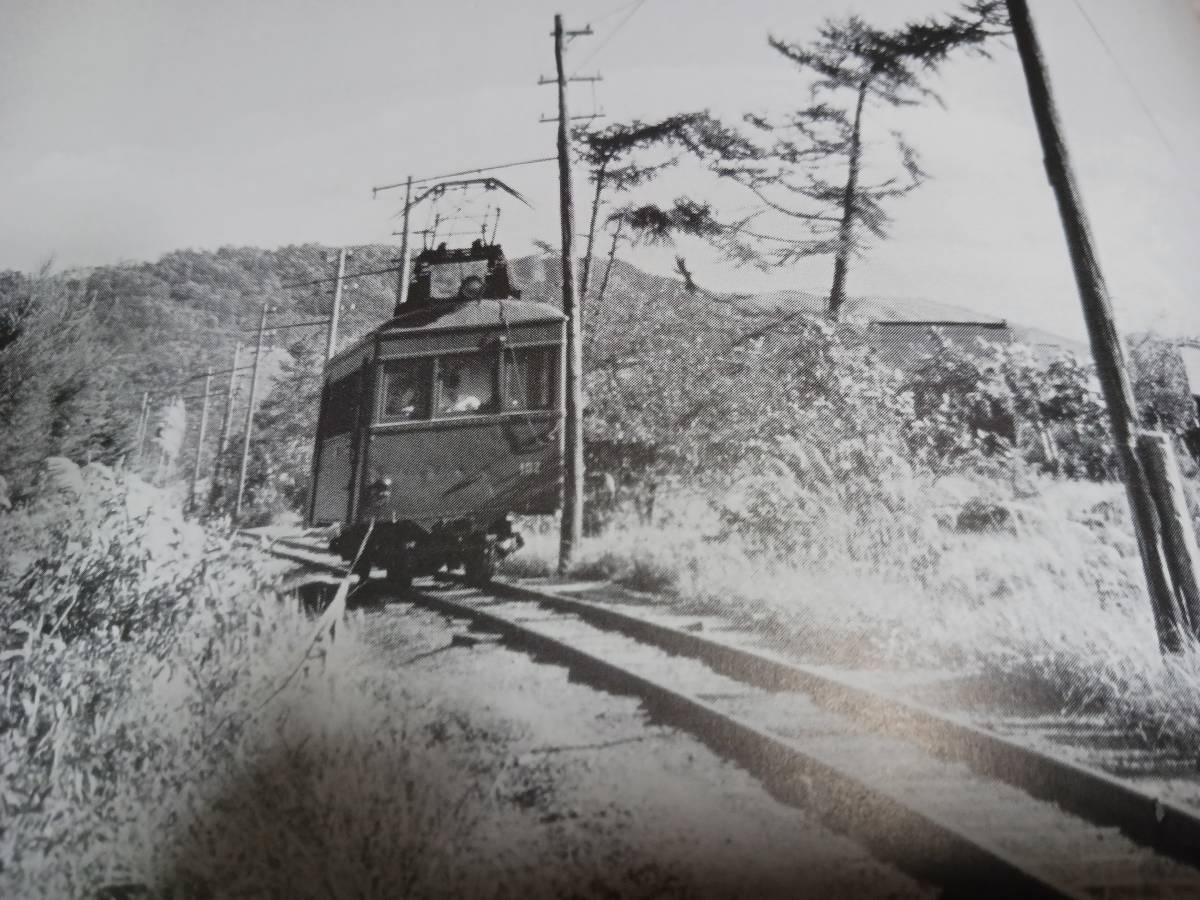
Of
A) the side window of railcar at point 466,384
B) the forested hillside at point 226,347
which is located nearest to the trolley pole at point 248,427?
the forested hillside at point 226,347

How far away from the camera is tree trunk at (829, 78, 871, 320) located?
2945 millimetres

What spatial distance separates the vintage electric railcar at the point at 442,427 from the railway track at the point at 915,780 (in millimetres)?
245

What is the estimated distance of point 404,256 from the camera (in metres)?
2.64

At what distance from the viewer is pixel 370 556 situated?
2.45 meters

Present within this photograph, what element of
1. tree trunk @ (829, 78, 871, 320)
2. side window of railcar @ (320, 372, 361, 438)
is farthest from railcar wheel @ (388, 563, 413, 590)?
tree trunk @ (829, 78, 871, 320)

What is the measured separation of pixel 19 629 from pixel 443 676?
53.5 inches

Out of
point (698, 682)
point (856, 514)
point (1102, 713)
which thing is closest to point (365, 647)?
point (698, 682)

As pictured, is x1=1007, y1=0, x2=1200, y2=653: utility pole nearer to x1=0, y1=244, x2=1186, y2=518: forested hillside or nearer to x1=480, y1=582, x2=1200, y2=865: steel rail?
x1=0, y1=244, x2=1186, y2=518: forested hillside

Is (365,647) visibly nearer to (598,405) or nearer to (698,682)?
(698,682)

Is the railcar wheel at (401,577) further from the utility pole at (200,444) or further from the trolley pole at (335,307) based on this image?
the trolley pole at (335,307)

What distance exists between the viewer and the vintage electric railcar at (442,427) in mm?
2504

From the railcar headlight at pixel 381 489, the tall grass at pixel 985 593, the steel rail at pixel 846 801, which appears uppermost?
the railcar headlight at pixel 381 489

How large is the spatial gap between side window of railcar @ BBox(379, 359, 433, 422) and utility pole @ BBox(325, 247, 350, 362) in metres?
0.25

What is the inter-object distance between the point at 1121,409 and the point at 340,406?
343cm
